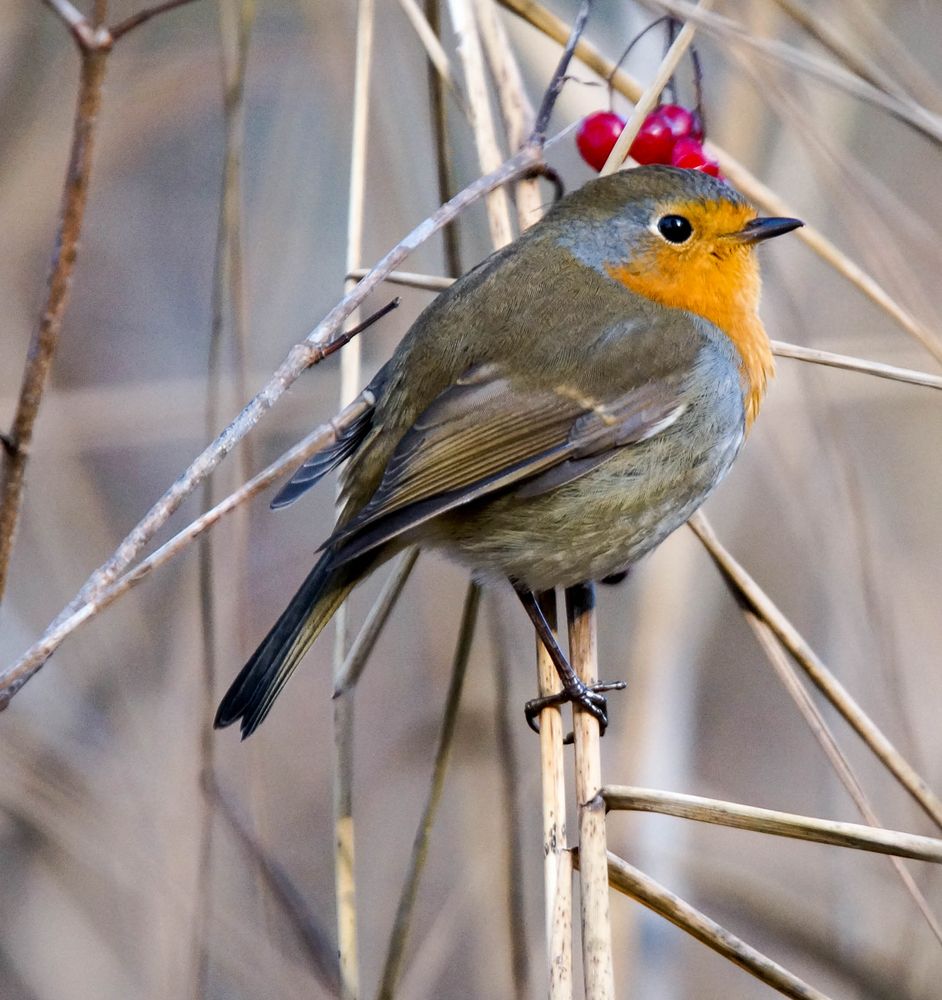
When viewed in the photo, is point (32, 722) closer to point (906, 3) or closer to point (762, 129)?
point (762, 129)

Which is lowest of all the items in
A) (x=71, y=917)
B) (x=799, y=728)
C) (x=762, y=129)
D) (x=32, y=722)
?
(x=71, y=917)

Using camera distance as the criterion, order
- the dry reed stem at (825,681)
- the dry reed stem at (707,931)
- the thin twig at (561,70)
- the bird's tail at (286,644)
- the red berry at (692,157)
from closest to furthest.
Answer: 1. the dry reed stem at (707,931)
2. the dry reed stem at (825,681)
3. the bird's tail at (286,644)
4. the thin twig at (561,70)
5. the red berry at (692,157)

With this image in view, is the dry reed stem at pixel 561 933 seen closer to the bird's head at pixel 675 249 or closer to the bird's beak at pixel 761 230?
the bird's head at pixel 675 249

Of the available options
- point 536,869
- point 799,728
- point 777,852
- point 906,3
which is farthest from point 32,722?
point 906,3

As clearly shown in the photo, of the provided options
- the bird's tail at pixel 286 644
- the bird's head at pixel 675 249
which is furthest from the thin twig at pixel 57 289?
the bird's head at pixel 675 249

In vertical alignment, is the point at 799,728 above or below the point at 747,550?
below

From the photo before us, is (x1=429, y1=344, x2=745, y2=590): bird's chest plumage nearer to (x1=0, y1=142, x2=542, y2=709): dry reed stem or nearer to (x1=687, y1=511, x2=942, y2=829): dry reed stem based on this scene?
(x1=687, y1=511, x2=942, y2=829): dry reed stem
